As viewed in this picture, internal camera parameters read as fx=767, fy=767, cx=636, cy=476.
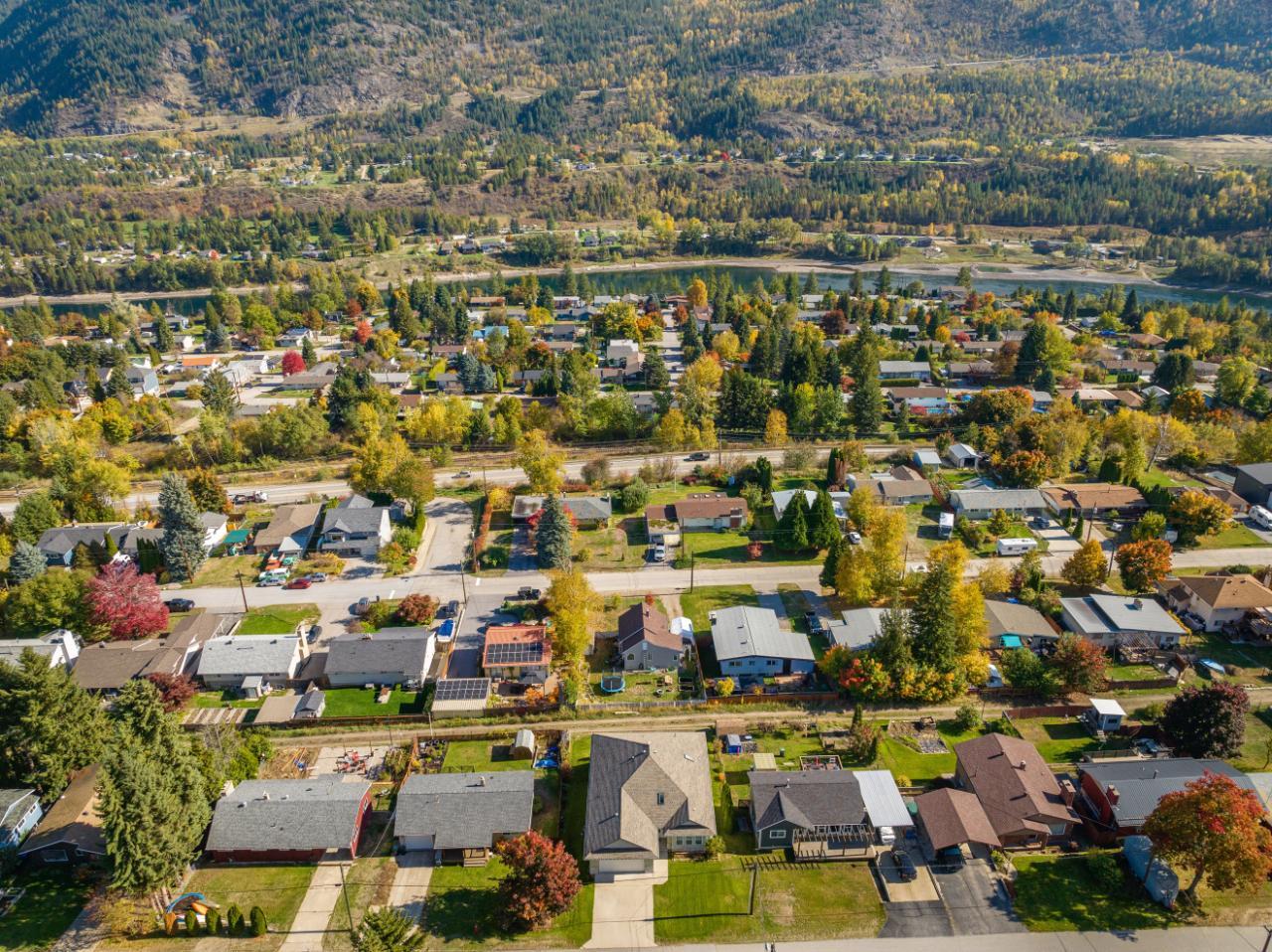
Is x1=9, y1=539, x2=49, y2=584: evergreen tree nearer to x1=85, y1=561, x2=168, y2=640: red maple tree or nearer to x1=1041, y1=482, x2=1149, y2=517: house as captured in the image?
x1=85, y1=561, x2=168, y2=640: red maple tree

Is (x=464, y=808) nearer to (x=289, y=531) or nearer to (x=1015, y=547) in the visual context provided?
(x=289, y=531)

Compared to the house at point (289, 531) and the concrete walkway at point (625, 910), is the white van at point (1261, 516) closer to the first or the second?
the concrete walkway at point (625, 910)

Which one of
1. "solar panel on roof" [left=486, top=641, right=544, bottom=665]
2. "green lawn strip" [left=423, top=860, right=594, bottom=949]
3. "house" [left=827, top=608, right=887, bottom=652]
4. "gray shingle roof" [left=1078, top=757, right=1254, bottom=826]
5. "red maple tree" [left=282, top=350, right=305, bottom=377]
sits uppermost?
"gray shingle roof" [left=1078, top=757, right=1254, bottom=826]

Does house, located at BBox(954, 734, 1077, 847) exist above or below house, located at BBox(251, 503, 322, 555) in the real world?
above

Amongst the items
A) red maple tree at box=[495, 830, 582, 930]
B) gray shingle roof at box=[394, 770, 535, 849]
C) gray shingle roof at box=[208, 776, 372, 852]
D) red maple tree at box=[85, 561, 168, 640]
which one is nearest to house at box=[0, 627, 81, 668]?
red maple tree at box=[85, 561, 168, 640]

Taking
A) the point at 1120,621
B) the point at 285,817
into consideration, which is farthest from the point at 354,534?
the point at 1120,621

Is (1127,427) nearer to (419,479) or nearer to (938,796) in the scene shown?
(938,796)

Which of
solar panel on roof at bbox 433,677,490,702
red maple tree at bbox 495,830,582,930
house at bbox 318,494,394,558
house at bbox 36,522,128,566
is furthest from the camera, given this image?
house at bbox 318,494,394,558

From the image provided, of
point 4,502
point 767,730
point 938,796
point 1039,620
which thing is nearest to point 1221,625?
point 1039,620
